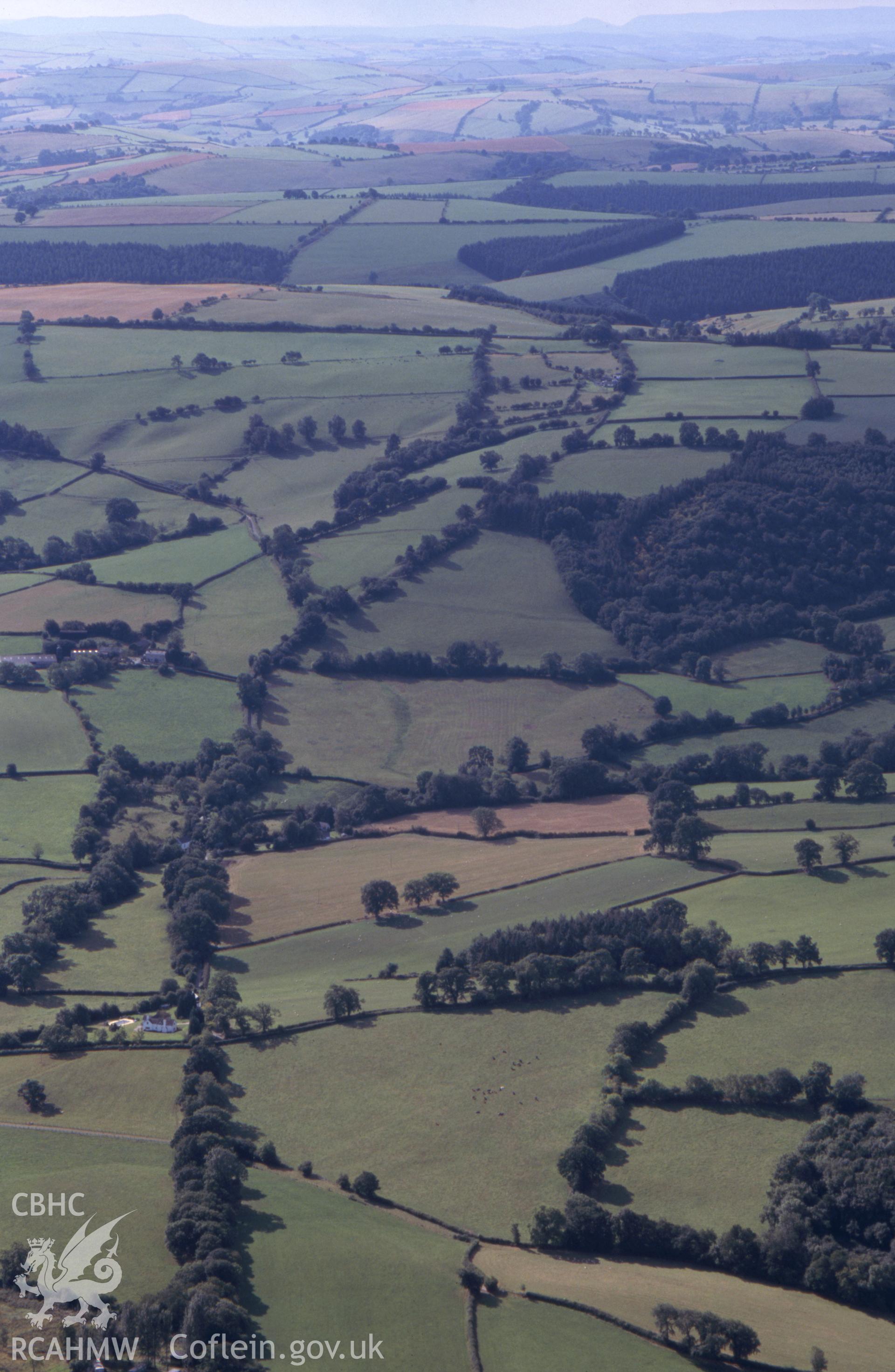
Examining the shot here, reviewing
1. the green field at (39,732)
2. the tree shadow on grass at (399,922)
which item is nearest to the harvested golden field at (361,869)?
the tree shadow on grass at (399,922)

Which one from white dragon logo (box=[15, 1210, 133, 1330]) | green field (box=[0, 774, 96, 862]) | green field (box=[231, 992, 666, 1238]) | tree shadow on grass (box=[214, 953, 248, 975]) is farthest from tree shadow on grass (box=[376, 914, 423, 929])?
white dragon logo (box=[15, 1210, 133, 1330])

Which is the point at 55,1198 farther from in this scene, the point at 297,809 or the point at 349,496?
the point at 349,496

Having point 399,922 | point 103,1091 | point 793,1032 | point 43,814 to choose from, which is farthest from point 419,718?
point 103,1091

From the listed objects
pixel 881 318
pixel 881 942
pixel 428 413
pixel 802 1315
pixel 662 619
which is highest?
pixel 881 318

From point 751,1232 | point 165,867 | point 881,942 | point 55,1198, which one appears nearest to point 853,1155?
point 751,1232

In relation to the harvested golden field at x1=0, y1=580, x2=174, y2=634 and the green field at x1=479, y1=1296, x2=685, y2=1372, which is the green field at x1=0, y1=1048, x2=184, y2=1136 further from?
the harvested golden field at x1=0, y1=580, x2=174, y2=634
